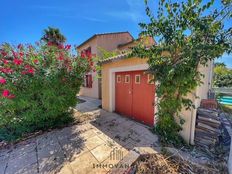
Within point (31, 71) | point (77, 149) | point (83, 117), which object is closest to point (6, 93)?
point (31, 71)

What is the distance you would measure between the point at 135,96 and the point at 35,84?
13.3ft

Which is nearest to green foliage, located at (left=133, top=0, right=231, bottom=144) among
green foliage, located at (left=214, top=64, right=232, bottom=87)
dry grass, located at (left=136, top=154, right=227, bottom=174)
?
dry grass, located at (left=136, top=154, right=227, bottom=174)

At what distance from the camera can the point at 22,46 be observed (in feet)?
13.3

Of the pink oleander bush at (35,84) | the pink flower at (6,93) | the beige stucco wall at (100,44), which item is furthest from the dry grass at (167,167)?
the beige stucco wall at (100,44)

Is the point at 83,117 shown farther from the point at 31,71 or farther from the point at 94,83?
the point at 94,83

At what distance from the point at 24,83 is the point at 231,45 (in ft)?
19.0

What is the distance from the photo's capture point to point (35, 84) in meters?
3.68

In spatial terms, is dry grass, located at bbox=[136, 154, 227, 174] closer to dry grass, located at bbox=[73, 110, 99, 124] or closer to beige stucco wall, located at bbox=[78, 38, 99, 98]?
dry grass, located at bbox=[73, 110, 99, 124]

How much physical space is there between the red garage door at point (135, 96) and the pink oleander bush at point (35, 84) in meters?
2.21

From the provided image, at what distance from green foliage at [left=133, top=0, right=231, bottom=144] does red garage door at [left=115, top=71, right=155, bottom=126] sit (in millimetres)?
946

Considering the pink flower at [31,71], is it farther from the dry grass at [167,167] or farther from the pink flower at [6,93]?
the dry grass at [167,167]

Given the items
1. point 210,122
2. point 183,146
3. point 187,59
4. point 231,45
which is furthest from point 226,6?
point 183,146

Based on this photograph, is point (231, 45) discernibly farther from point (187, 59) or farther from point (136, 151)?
point (136, 151)

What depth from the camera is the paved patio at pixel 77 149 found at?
8.47 feet
